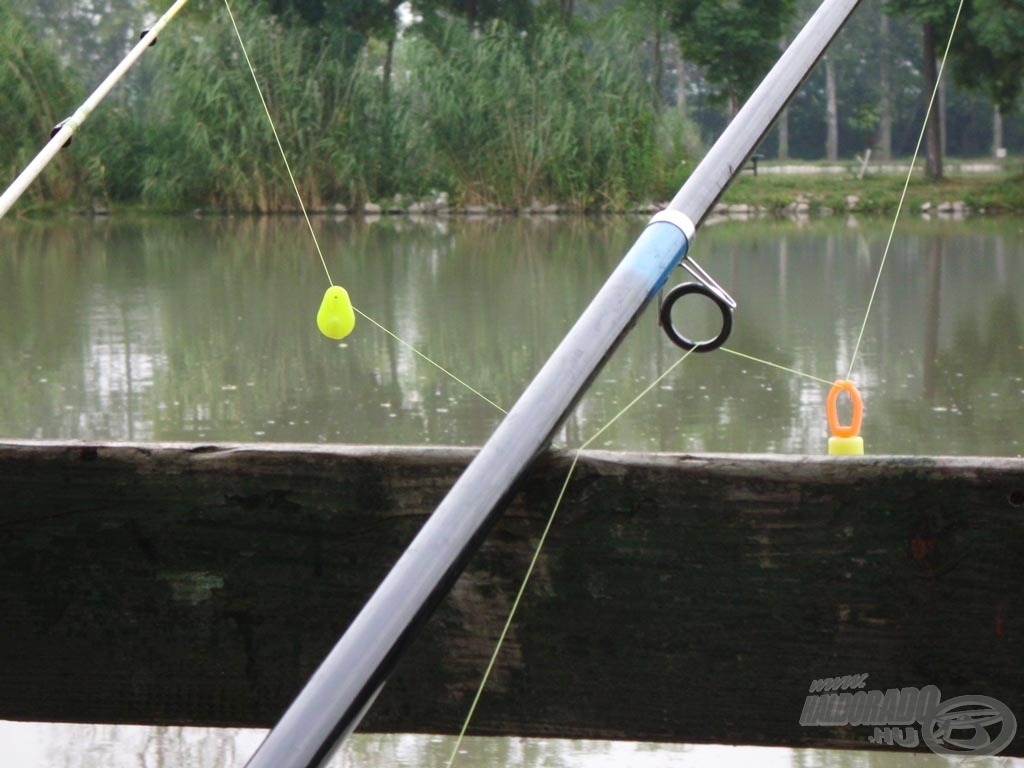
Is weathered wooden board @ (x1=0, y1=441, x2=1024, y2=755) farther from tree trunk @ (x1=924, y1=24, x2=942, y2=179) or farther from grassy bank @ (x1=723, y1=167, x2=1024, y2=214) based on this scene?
tree trunk @ (x1=924, y1=24, x2=942, y2=179)

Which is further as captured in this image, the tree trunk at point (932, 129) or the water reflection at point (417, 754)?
the tree trunk at point (932, 129)

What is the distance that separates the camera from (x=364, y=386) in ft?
20.8

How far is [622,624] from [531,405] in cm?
31

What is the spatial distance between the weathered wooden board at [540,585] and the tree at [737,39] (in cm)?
2694

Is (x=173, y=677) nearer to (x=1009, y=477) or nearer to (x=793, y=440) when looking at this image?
(x=1009, y=477)

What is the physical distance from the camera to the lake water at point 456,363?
2.48m

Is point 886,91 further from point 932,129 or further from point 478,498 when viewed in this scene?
point 478,498

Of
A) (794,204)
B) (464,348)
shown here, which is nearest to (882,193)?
(794,204)

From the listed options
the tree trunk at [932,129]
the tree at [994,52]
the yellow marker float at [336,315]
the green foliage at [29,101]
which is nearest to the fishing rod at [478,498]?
the yellow marker float at [336,315]

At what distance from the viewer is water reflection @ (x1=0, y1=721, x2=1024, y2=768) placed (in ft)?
7.72

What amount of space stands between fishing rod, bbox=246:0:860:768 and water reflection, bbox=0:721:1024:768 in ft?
3.97
